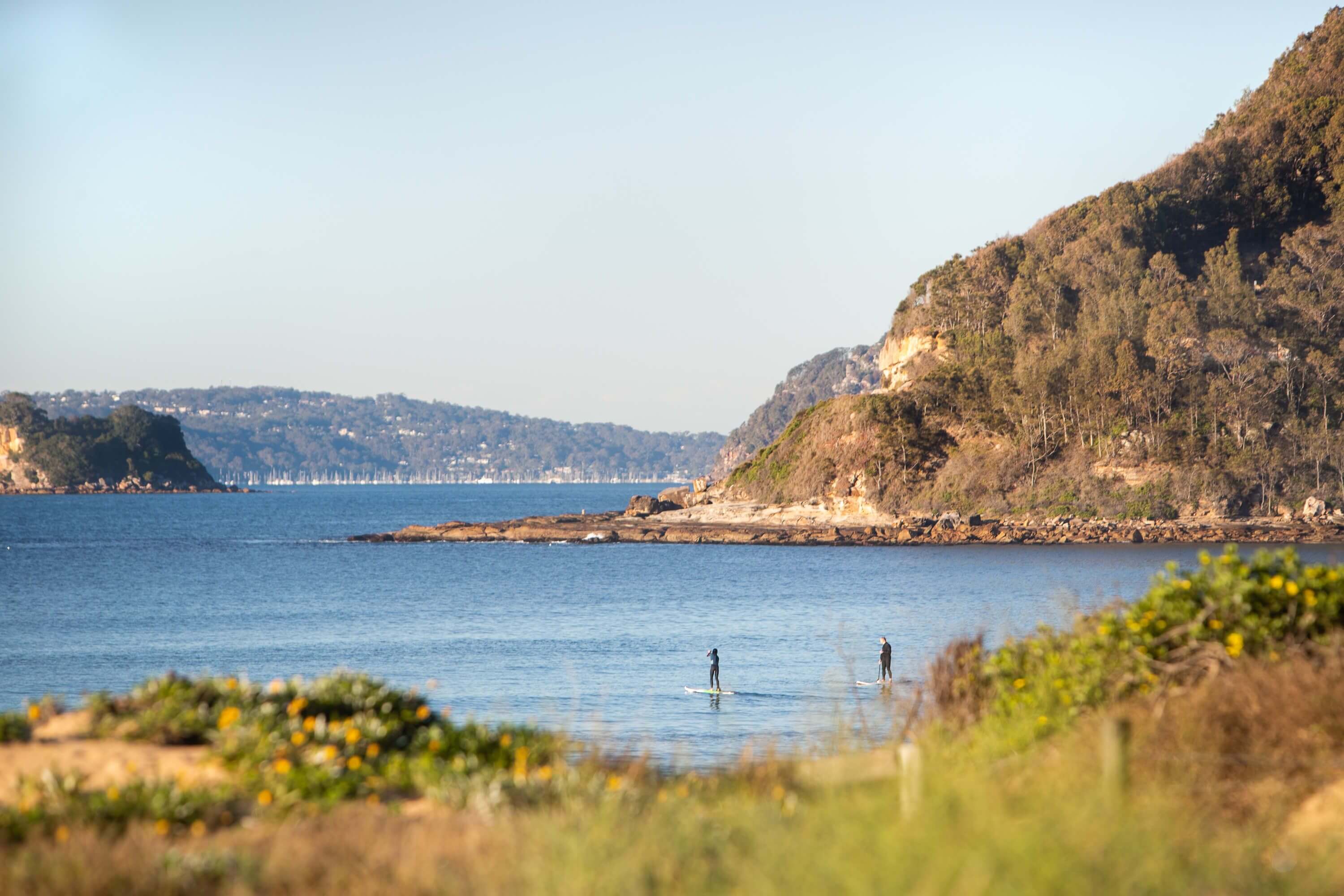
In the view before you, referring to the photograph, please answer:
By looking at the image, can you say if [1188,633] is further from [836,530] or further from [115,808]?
[836,530]

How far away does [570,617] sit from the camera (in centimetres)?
4244

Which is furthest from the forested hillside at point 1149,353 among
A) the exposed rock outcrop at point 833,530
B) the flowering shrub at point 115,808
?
the flowering shrub at point 115,808

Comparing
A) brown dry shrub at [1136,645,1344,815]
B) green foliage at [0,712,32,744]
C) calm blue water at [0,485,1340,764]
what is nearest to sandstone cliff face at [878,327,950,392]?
calm blue water at [0,485,1340,764]

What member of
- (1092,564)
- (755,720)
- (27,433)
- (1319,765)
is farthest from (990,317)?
(27,433)

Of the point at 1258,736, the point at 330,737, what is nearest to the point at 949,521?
the point at 1258,736

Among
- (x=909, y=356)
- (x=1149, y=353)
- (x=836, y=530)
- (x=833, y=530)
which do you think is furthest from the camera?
(x=909, y=356)

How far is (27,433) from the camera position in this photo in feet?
655

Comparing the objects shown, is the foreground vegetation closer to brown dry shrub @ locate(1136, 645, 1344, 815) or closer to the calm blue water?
brown dry shrub @ locate(1136, 645, 1344, 815)

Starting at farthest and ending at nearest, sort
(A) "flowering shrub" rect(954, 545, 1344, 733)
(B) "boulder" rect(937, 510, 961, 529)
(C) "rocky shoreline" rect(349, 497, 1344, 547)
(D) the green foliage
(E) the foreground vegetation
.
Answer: (B) "boulder" rect(937, 510, 961, 529) < (C) "rocky shoreline" rect(349, 497, 1344, 547) < (A) "flowering shrub" rect(954, 545, 1344, 733) < (D) the green foliage < (E) the foreground vegetation

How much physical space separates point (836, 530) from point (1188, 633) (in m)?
74.8

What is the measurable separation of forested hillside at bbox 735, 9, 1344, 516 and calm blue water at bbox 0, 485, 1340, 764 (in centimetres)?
1165

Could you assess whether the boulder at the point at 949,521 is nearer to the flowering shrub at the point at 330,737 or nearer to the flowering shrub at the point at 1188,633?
the flowering shrub at the point at 1188,633

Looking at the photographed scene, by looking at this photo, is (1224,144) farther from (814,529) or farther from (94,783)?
(94,783)

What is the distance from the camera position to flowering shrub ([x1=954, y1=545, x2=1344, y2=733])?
912 cm
